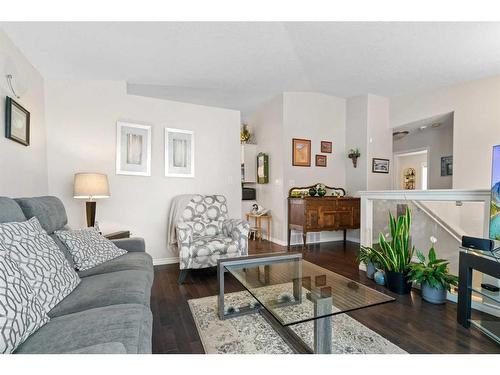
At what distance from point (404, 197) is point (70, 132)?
375cm

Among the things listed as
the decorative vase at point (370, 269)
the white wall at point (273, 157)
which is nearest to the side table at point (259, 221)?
the white wall at point (273, 157)

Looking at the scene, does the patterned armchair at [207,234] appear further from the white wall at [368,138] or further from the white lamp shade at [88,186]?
the white wall at [368,138]

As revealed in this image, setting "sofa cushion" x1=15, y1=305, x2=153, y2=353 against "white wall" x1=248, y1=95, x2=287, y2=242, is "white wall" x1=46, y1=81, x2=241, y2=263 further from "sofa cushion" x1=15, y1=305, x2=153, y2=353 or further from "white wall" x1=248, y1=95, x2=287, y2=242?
"sofa cushion" x1=15, y1=305, x2=153, y2=353

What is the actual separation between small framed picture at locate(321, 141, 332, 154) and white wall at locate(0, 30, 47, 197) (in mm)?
4154

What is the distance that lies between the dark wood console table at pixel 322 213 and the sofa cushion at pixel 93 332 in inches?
122

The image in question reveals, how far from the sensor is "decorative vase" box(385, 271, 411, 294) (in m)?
2.09

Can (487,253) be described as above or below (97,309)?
above

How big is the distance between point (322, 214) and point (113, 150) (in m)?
3.20

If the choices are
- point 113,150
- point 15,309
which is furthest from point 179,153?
point 15,309

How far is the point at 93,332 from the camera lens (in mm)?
834

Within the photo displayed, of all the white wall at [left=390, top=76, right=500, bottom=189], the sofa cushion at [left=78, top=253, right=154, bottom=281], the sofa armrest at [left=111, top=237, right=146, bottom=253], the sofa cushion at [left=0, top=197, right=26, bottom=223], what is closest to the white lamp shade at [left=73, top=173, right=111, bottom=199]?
the sofa armrest at [left=111, top=237, right=146, bottom=253]

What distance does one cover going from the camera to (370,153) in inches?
169

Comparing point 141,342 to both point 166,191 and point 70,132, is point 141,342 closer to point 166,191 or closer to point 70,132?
point 166,191

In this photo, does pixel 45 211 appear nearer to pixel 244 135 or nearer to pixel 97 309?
pixel 97 309
